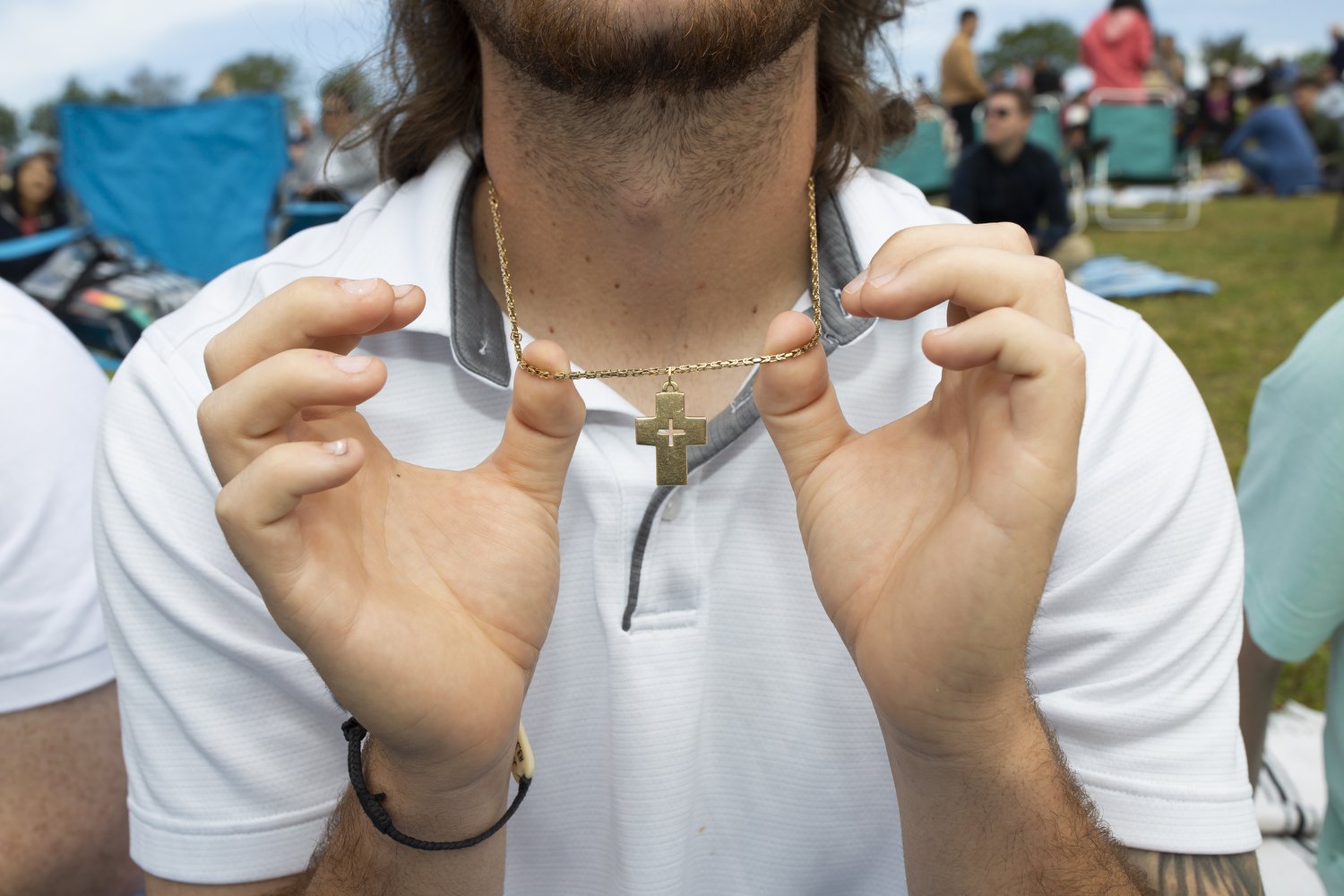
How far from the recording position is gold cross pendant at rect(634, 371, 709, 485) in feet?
4.34

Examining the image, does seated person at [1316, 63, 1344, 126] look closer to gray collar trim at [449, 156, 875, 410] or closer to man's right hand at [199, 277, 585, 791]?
gray collar trim at [449, 156, 875, 410]

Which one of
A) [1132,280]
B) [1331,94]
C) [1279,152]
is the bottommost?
[1279,152]

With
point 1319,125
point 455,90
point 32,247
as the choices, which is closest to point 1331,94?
point 1319,125

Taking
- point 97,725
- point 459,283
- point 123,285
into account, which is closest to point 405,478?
point 459,283

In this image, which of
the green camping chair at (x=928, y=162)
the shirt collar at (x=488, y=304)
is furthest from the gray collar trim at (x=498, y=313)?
the green camping chair at (x=928, y=162)

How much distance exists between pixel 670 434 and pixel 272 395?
1.60 feet

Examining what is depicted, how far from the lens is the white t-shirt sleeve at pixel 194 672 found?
54.4 inches

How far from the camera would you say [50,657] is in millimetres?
1660

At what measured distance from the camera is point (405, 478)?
1.23 meters

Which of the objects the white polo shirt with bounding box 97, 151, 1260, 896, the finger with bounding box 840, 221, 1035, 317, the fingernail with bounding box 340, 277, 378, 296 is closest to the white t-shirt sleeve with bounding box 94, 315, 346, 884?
the white polo shirt with bounding box 97, 151, 1260, 896

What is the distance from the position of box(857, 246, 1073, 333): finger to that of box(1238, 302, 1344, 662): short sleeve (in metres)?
0.87

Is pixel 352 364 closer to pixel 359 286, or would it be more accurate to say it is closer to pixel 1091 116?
pixel 359 286

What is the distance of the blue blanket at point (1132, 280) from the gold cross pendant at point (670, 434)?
6923 mm

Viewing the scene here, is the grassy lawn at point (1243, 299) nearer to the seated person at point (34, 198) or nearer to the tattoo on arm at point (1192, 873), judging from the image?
the tattoo on arm at point (1192, 873)
